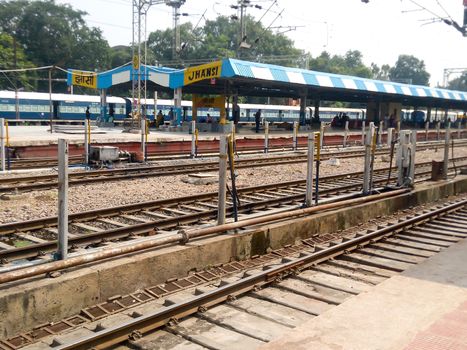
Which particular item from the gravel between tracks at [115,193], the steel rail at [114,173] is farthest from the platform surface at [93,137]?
the gravel between tracks at [115,193]

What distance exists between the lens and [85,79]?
4191 cm

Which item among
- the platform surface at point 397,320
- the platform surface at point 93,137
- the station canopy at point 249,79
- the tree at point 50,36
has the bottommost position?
the platform surface at point 397,320

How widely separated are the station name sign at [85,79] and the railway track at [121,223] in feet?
106

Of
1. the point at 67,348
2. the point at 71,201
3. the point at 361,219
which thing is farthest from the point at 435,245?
the point at 71,201

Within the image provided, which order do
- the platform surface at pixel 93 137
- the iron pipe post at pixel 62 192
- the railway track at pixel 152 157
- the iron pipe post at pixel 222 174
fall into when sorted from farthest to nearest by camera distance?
the platform surface at pixel 93 137 < the railway track at pixel 152 157 < the iron pipe post at pixel 222 174 < the iron pipe post at pixel 62 192

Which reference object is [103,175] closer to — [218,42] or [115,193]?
[115,193]

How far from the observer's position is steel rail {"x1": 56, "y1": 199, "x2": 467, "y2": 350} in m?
4.09

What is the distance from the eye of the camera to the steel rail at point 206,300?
409 centimetres

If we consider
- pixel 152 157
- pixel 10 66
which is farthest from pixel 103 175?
pixel 10 66

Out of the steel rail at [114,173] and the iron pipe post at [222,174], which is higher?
the iron pipe post at [222,174]

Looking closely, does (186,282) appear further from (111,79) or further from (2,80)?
(2,80)

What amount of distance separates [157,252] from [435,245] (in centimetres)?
450

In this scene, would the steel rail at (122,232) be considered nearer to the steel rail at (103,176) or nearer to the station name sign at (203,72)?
the steel rail at (103,176)

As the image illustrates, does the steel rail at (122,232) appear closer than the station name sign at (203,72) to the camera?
Yes
